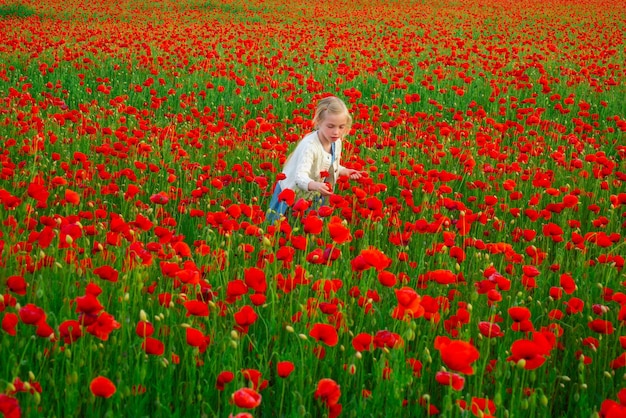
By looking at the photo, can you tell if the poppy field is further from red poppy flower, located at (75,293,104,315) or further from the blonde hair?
the blonde hair

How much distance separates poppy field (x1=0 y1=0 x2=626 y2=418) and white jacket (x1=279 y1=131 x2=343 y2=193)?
23 cm

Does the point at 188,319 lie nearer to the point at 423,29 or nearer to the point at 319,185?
the point at 319,185

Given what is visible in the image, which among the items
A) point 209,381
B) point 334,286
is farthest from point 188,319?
point 334,286

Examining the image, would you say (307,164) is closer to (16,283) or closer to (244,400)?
(16,283)

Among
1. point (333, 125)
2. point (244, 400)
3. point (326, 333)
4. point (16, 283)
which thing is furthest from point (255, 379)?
point (333, 125)

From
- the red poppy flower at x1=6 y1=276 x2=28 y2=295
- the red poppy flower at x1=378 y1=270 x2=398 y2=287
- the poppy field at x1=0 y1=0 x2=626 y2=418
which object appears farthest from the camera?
the red poppy flower at x1=378 y1=270 x2=398 y2=287

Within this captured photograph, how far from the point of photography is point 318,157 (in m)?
4.66

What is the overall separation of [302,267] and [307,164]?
2057 millimetres

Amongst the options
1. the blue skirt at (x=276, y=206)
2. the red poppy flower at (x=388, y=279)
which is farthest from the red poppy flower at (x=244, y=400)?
the blue skirt at (x=276, y=206)

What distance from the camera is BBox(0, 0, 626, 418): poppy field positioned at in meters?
2.02

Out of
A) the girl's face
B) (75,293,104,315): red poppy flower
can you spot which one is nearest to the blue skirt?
the girl's face

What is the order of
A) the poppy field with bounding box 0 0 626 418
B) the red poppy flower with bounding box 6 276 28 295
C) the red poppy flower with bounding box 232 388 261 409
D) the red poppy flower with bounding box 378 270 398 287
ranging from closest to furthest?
the red poppy flower with bounding box 232 388 261 409
the poppy field with bounding box 0 0 626 418
the red poppy flower with bounding box 6 276 28 295
the red poppy flower with bounding box 378 270 398 287

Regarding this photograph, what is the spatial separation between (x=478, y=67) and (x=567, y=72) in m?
1.65

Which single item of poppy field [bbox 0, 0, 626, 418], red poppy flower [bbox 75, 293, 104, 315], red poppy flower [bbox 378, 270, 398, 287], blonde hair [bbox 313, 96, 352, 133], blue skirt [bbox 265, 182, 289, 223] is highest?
blonde hair [bbox 313, 96, 352, 133]
